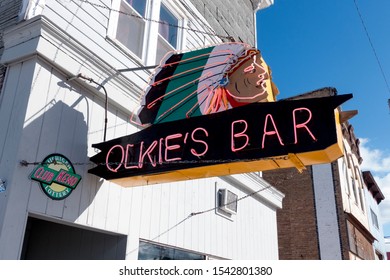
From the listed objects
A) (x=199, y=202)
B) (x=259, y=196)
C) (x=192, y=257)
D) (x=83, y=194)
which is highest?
(x=259, y=196)

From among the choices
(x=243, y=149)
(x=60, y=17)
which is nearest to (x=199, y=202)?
(x=243, y=149)

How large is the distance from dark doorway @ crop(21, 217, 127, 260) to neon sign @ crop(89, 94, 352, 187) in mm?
1300

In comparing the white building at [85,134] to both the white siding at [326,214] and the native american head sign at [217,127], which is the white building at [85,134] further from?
the white siding at [326,214]

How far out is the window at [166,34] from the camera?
7.71 metres

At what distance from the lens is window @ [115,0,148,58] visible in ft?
22.2

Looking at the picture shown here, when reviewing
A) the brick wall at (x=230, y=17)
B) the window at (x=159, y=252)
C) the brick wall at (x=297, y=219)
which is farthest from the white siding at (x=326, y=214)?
the window at (x=159, y=252)

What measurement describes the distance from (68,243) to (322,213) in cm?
1459

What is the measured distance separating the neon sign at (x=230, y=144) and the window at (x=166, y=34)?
10.5 ft

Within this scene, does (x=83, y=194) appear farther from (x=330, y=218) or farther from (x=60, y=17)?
(x=330, y=218)

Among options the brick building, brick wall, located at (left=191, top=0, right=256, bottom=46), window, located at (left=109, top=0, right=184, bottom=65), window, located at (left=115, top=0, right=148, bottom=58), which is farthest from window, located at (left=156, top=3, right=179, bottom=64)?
the brick building

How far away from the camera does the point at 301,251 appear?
18422 millimetres

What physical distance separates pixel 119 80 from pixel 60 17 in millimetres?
1197

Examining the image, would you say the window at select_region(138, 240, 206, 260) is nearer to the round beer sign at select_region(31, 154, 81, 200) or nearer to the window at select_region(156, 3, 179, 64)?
the round beer sign at select_region(31, 154, 81, 200)

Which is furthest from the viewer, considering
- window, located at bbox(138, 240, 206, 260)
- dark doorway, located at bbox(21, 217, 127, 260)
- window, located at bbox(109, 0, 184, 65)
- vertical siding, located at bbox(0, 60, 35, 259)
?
window, located at bbox(109, 0, 184, 65)
